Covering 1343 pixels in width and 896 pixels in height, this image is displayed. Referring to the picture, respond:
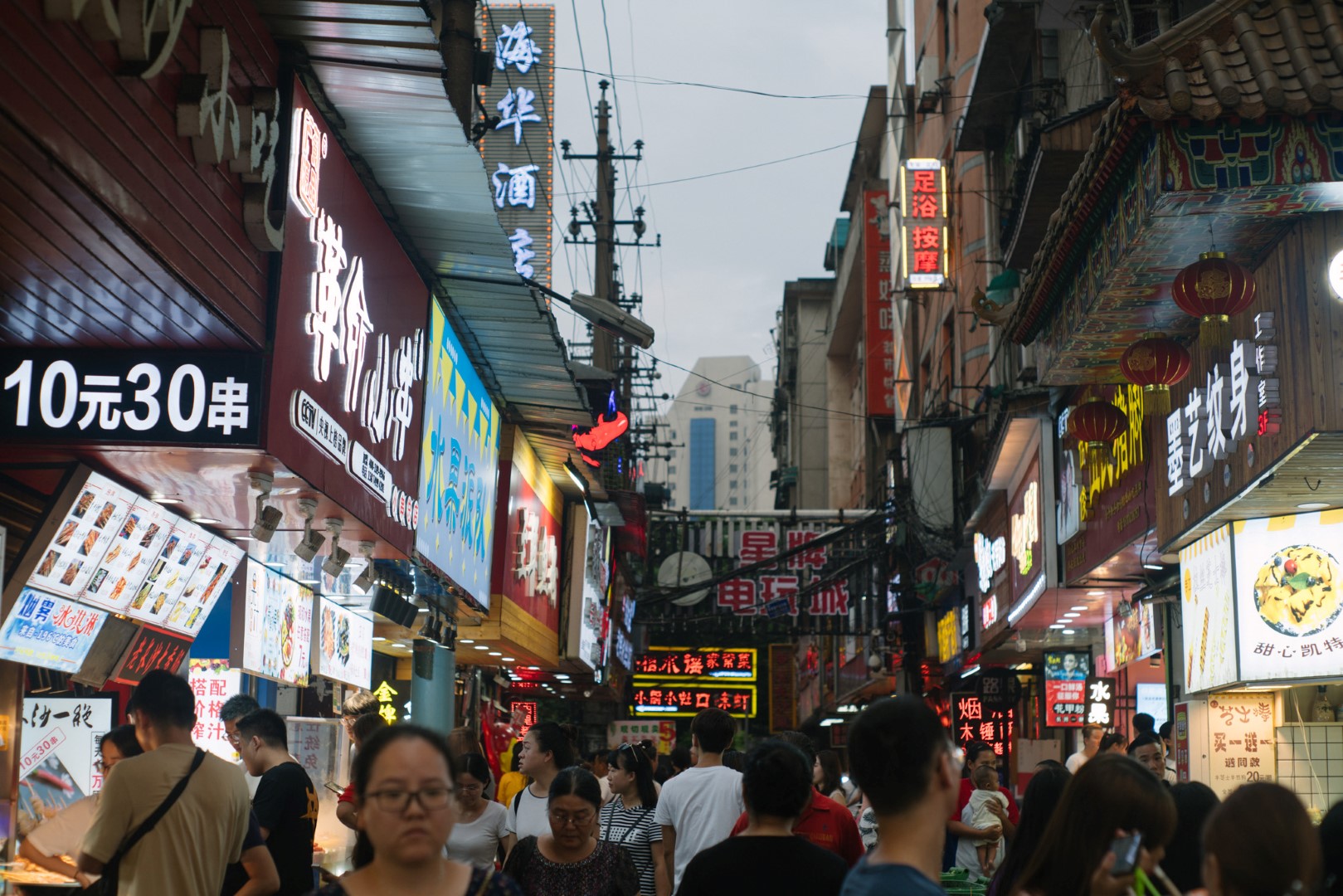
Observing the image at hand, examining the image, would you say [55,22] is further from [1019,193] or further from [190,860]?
[1019,193]

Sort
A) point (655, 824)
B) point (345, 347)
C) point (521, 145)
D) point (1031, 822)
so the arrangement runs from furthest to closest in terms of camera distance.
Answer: point (521, 145) < point (345, 347) < point (655, 824) < point (1031, 822)

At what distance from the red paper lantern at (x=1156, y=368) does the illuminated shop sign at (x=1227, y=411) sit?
236mm

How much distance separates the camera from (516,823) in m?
8.33

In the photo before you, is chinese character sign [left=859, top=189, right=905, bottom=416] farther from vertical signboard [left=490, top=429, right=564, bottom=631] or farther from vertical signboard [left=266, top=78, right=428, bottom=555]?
vertical signboard [left=266, top=78, right=428, bottom=555]

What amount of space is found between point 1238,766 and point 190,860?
959 centimetres

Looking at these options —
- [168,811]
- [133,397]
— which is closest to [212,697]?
[133,397]

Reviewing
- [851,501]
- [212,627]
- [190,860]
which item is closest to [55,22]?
[190,860]

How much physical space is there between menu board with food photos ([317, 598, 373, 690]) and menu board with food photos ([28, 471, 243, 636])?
2.39 metres

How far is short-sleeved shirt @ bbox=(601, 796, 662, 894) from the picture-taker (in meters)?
7.78

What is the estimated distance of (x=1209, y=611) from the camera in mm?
11500

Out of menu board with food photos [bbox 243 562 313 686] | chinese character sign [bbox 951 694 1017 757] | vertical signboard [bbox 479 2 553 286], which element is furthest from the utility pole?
menu board with food photos [bbox 243 562 313 686]

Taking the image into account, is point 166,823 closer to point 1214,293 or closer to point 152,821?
point 152,821

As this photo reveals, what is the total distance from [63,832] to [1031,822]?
5.12 metres

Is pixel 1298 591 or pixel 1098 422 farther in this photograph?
pixel 1098 422
